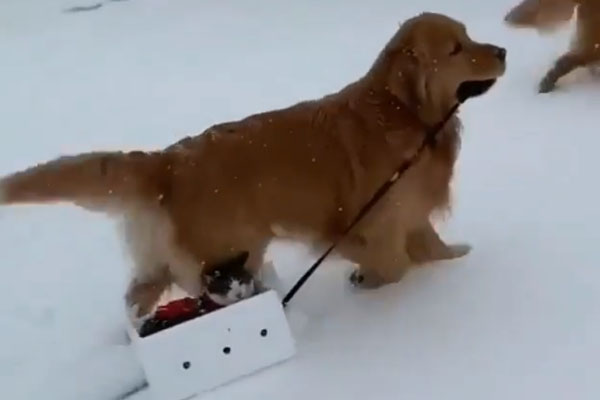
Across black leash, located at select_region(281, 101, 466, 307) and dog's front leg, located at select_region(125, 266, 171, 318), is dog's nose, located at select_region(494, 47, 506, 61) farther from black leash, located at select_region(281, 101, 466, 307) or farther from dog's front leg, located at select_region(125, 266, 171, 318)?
dog's front leg, located at select_region(125, 266, 171, 318)

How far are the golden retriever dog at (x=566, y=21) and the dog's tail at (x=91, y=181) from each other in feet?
5.27

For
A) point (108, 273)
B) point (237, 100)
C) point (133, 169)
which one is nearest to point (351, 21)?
point (237, 100)

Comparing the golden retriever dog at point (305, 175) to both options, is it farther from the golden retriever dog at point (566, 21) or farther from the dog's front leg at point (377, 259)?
the golden retriever dog at point (566, 21)

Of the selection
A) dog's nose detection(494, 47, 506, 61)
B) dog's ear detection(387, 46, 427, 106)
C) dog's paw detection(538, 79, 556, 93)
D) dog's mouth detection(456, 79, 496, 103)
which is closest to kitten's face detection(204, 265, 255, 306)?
dog's ear detection(387, 46, 427, 106)

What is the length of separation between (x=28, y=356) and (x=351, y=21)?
2.44 m

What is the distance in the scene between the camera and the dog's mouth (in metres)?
2.22

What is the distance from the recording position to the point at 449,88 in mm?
2193

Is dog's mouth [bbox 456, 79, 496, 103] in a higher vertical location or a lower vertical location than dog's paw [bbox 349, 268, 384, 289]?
higher

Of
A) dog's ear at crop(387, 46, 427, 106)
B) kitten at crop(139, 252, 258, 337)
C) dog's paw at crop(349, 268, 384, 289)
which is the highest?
dog's ear at crop(387, 46, 427, 106)

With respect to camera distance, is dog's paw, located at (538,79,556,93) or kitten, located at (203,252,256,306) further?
dog's paw, located at (538,79,556,93)

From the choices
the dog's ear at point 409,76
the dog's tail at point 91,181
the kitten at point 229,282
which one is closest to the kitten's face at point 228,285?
the kitten at point 229,282

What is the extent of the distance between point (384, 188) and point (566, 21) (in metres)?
1.31

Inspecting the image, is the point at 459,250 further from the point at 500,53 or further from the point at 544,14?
the point at 544,14

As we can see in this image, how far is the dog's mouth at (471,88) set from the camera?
87.3 inches
